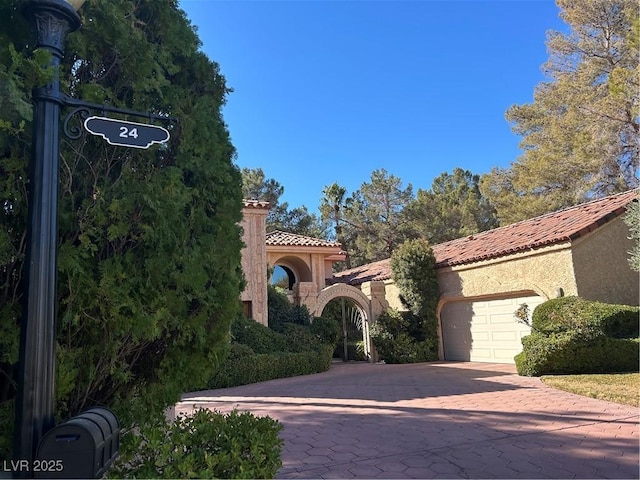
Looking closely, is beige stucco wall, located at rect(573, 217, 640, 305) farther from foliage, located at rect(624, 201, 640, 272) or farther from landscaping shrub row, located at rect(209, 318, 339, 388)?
landscaping shrub row, located at rect(209, 318, 339, 388)

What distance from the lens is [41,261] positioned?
2654 millimetres

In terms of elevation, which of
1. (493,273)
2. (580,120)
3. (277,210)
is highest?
(277,210)

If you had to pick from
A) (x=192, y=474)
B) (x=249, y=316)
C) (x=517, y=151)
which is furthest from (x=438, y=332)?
(x=192, y=474)

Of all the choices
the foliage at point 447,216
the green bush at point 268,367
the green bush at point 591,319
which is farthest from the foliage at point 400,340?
the foliage at point 447,216

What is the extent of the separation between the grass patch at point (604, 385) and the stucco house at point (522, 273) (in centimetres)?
343

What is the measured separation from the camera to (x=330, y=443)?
610 centimetres

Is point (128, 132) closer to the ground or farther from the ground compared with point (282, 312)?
farther from the ground

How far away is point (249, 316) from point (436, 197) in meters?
23.5

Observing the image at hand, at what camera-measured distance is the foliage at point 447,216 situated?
3366 cm

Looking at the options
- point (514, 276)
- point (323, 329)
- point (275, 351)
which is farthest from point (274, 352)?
point (514, 276)

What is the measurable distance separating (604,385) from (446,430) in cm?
565

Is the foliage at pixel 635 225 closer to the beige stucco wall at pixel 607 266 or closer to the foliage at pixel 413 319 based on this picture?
the beige stucco wall at pixel 607 266

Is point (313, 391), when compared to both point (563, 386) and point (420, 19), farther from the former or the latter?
point (420, 19)

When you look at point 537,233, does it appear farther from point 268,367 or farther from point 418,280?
point 268,367
